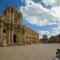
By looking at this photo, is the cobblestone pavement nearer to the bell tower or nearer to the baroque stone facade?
the baroque stone facade

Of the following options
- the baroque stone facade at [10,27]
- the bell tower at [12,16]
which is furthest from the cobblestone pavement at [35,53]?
the bell tower at [12,16]

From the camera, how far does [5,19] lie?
329 inches

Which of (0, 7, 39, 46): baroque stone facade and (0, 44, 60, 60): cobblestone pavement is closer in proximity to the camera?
(0, 44, 60, 60): cobblestone pavement

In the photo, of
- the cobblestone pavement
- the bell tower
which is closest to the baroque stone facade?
the bell tower

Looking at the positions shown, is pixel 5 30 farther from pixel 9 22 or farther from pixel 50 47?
pixel 50 47

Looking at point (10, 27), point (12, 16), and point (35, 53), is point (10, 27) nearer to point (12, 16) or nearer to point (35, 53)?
point (12, 16)

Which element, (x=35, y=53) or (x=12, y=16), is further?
(x=12, y=16)

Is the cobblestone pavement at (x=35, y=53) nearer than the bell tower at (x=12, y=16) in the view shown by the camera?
Yes

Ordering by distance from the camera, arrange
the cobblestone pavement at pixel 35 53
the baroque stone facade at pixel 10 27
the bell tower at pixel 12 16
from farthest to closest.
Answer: the bell tower at pixel 12 16 < the baroque stone facade at pixel 10 27 < the cobblestone pavement at pixel 35 53

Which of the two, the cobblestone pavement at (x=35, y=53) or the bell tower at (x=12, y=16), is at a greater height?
the bell tower at (x=12, y=16)

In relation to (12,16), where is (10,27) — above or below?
below

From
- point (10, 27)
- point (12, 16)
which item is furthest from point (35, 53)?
point (10, 27)

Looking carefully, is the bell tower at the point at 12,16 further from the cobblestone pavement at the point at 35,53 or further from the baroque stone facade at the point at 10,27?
the cobblestone pavement at the point at 35,53

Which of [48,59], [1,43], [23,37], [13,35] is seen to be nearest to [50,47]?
[48,59]
